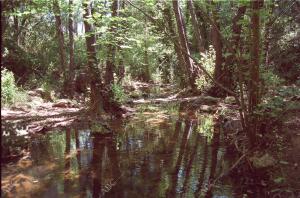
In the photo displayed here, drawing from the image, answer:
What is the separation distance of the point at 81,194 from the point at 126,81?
1704cm

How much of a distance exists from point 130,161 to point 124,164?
0.69 feet

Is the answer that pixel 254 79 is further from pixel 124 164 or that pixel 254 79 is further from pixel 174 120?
pixel 174 120

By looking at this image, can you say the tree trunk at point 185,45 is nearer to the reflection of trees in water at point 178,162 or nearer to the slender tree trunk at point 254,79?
the reflection of trees in water at point 178,162

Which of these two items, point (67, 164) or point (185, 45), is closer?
point (67, 164)

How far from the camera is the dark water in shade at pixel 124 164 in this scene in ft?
20.1

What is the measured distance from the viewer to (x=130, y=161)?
25.2 ft

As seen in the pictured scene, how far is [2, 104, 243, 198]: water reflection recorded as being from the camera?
6145 millimetres

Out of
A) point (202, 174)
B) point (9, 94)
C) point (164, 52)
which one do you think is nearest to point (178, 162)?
point (202, 174)

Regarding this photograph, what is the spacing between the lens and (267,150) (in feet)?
24.1

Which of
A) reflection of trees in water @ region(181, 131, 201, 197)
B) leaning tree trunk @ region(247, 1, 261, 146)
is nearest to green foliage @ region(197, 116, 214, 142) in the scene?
reflection of trees in water @ region(181, 131, 201, 197)

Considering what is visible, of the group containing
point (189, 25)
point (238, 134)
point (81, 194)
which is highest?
point (189, 25)

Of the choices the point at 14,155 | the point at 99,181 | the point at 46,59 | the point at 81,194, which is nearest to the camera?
the point at 14,155

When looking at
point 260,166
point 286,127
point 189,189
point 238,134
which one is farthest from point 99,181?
point 286,127

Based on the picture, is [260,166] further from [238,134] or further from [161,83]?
[161,83]
